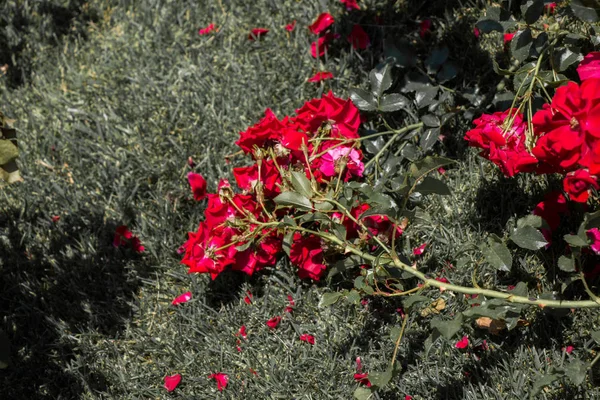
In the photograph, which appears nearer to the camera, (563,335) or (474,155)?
(563,335)

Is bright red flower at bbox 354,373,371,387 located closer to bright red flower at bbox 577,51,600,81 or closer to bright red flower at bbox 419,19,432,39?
bright red flower at bbox 577,51,600,81

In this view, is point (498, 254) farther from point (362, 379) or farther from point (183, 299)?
point (183, 299)

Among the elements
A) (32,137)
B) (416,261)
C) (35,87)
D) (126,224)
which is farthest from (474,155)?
(35,87)

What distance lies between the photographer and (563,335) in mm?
2096

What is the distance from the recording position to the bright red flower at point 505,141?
1.90m

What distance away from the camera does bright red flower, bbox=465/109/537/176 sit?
1.90 metres

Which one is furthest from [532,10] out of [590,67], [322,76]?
[322,76]

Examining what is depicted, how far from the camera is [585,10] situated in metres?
1.93

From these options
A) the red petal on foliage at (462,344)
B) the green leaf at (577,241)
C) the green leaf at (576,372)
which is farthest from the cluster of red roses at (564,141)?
the red petal on foliage at (462,344)

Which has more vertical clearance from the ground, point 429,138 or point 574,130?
point 574,130

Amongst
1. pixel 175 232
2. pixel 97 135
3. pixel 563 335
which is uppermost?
pixel 97 135

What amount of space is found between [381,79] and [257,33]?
2.84 ft

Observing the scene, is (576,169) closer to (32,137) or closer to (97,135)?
(97,135)

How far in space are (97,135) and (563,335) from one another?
1.96 m
